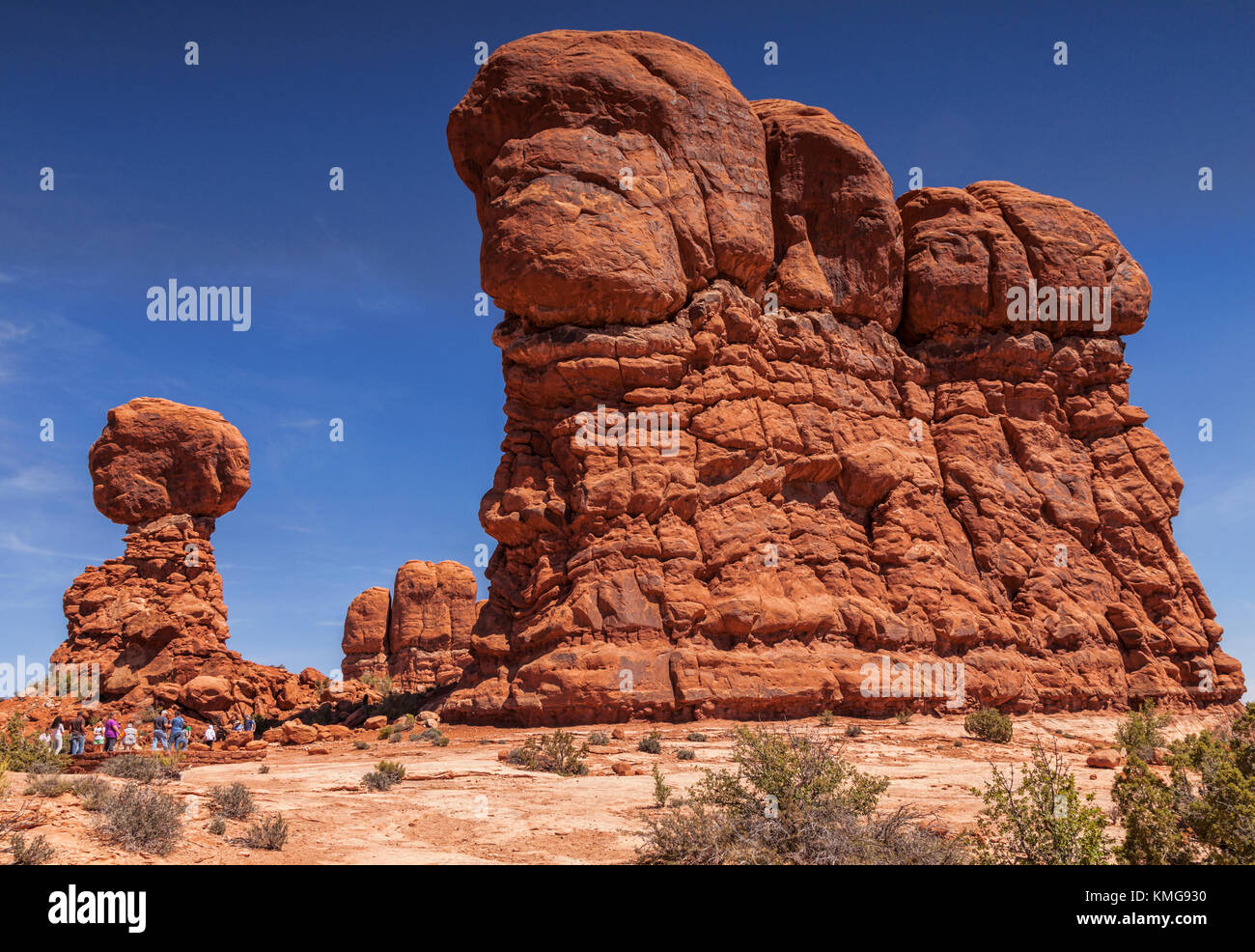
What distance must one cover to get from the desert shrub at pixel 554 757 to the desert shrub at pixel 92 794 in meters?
5.59

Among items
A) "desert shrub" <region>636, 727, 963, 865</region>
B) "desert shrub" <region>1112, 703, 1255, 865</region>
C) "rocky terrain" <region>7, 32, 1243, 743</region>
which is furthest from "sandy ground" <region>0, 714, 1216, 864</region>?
"desert shrub" <region>1112, 703, 1255, 865</region>

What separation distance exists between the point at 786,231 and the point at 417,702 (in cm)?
1617

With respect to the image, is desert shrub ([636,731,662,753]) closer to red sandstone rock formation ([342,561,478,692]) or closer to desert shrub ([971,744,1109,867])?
desert shrub ([971,744,1109,867])

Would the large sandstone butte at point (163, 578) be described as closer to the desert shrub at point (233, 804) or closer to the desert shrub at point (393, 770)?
the desert shrub at point (393, 770)

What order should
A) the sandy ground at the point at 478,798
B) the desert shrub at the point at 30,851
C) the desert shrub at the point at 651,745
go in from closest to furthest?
the desert shrub at the point at 30,851, the sandy ground at the point at 478,798, the desert shrub at the point at 651,745

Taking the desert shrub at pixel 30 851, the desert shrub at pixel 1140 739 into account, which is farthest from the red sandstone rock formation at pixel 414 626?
the desert shrub at pixel 30 851

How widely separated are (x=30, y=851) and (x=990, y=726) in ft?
51.8

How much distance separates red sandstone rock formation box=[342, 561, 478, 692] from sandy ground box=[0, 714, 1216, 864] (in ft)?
104

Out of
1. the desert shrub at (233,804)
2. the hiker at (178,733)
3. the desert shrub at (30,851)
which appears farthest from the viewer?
the hiker at (178,733)

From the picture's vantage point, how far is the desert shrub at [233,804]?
313 inches

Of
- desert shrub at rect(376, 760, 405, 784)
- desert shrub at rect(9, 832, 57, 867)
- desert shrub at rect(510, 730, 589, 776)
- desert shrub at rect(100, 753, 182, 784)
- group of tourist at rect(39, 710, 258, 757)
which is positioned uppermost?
desert shrub at rect(9, 832, 57, 867)

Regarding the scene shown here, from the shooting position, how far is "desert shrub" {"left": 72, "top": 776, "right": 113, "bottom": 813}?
7.26m
